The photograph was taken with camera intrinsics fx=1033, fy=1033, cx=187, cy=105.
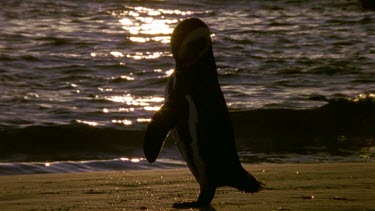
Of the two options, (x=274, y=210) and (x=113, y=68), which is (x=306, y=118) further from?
(x=274, y=210)

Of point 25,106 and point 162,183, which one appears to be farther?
point 25,106

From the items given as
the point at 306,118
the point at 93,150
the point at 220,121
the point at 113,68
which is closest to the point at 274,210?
the point at 220,121

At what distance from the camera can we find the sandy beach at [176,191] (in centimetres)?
567

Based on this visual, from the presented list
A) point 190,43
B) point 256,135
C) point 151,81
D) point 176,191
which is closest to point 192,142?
point 190,43

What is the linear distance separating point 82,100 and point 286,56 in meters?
5.86

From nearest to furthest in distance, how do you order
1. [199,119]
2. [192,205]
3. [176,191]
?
[199,119] < [192,205] < [176,191]

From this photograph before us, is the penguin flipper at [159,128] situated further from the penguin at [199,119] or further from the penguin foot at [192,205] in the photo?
the penguin foot at [192,205]

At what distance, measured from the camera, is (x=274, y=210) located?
17.6 ft

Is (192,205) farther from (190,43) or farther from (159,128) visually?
(190,43)

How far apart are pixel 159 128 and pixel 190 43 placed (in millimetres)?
468

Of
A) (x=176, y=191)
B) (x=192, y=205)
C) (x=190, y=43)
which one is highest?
(x=190, y=43)

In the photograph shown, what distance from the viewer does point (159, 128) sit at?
534 cm

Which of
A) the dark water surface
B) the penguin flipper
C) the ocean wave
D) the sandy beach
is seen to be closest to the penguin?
the penguin flipper

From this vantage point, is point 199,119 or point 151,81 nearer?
point 199,119
